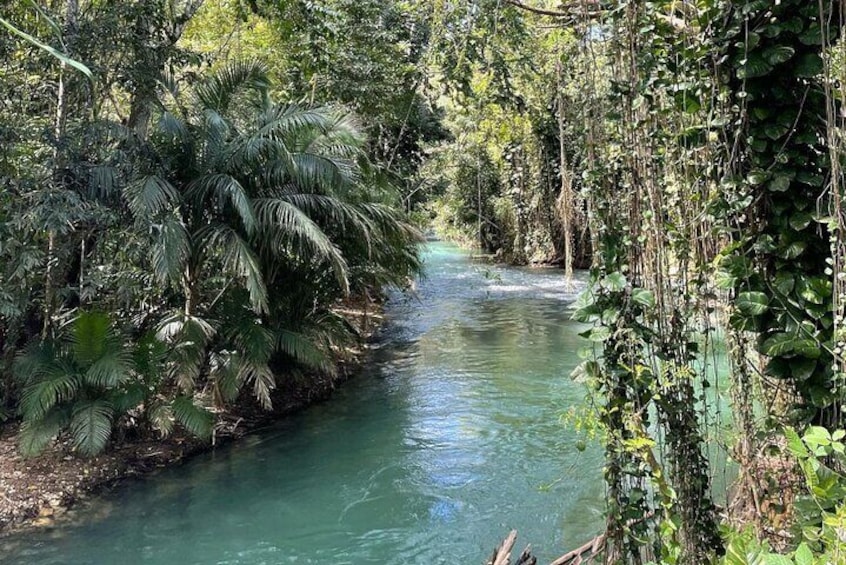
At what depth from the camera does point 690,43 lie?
99.3 inches

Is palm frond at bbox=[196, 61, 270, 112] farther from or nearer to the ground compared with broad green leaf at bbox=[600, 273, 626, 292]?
farther from the ground

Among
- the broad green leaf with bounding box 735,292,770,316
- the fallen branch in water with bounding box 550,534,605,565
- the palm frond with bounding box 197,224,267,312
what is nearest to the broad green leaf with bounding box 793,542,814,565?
the broad green leaf with bounding box 735,292,770,316

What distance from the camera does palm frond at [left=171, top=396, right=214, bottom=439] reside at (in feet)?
18.8

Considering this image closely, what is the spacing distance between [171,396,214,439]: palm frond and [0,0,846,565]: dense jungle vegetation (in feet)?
0.09

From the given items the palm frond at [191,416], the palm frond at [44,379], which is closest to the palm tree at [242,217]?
the palm frond at [191,416]

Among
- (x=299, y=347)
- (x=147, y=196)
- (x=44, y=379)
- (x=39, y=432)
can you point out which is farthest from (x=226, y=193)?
(x=39, y=432)

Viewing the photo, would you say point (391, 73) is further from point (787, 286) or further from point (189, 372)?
point (787, 286)

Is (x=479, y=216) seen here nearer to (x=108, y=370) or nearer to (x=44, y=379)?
(x=108, y=370)

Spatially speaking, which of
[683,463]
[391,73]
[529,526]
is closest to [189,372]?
[529,526]

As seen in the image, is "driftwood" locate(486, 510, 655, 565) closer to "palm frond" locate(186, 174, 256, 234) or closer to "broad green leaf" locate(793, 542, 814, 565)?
"broad green leaf" locate(793, 542, 814, 565)

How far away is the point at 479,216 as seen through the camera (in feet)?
18.8

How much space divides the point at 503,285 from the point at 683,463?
49.0 ft

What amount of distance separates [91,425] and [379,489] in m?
2.50

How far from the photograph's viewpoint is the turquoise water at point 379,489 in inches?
177
